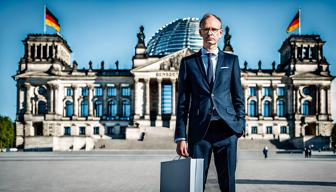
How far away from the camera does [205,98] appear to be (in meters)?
6.78

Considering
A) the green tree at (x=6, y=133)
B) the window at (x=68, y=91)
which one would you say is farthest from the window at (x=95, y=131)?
the green tree at (x=6, y=133)

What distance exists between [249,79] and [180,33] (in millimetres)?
27045

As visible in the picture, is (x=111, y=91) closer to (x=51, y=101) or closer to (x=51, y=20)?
(x=51, y=101)

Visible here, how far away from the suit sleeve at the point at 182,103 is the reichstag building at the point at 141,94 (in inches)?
3107

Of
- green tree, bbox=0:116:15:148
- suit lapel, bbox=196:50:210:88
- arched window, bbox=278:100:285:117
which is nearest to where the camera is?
suit lapel, bbox=196:50:210:88

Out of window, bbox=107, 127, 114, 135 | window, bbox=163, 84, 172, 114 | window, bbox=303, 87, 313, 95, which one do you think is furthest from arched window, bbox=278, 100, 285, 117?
window, bbox=107, 127, 114, 135

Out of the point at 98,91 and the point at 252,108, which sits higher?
the point at 98,91

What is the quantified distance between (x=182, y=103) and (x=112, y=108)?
85.5 metres

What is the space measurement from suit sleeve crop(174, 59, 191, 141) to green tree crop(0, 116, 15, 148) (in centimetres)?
9062

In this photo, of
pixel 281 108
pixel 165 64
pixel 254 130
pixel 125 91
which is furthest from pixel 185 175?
pixel 281 108

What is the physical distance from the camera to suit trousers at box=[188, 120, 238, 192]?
6620 millimetres

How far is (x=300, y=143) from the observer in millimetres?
74812

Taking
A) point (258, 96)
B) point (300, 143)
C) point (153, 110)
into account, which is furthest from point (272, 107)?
point (153, 110)

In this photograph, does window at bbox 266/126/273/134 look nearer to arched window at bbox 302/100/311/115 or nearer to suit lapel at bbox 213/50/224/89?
arched window at bbox 302/100/311/115
